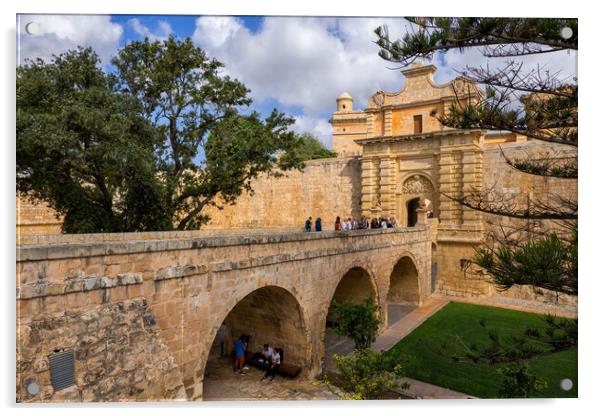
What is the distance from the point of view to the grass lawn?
5840 millimetres

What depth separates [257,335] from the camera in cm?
927

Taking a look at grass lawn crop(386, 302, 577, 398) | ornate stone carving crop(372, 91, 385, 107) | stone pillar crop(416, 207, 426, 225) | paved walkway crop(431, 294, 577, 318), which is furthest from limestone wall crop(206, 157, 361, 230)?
grass lawn crop(386, 302, 577, 398)

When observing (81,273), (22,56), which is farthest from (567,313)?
(22,56)

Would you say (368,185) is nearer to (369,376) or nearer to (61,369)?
(369,376)

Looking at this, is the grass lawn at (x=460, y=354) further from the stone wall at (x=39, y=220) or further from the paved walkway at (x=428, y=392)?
the stone wall at (x=39, y=220)

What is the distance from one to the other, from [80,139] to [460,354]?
747 centimetres

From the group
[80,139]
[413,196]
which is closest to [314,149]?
[413,196]

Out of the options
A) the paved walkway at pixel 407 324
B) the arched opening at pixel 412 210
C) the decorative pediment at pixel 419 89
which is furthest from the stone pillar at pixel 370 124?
the paved walkway at pixel 407 324

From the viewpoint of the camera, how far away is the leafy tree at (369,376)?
20.0ft

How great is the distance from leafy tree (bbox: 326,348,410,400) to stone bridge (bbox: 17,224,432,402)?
201 cm
